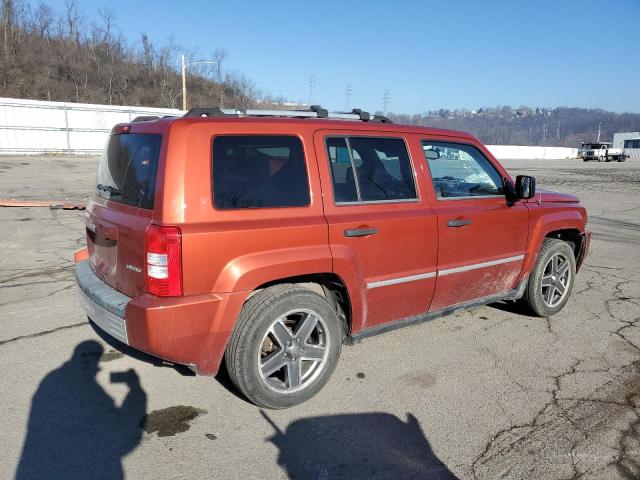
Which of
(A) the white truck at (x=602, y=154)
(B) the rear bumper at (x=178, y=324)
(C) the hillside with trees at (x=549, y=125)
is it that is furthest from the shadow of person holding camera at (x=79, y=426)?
(C) the hillside with trees at (x=549, y=125)

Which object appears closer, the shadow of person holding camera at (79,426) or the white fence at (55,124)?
the shadow of person holding camera at (79,426)

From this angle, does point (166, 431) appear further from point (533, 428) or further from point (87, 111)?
point (87, 111)

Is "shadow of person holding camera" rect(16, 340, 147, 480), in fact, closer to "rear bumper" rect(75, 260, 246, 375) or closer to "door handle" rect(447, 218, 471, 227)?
"rear bumper" rect(75, 260, 246, 375)

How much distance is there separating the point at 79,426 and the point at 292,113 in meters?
2.51

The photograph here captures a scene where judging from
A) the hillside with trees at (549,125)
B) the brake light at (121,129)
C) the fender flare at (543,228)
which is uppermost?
the hillside with trees at (549,125)

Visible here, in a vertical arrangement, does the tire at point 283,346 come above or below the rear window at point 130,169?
below

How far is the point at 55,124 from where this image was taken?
106 feet

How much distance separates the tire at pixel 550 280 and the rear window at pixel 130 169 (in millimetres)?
3625

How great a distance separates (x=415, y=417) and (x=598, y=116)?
226272 millimetres

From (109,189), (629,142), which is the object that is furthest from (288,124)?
(629,142)

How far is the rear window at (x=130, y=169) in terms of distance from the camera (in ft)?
9.91

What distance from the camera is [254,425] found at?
3.11 meters

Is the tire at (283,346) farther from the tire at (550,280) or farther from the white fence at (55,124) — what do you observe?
the white fence at (55,124)

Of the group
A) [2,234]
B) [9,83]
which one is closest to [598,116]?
[9,83]
